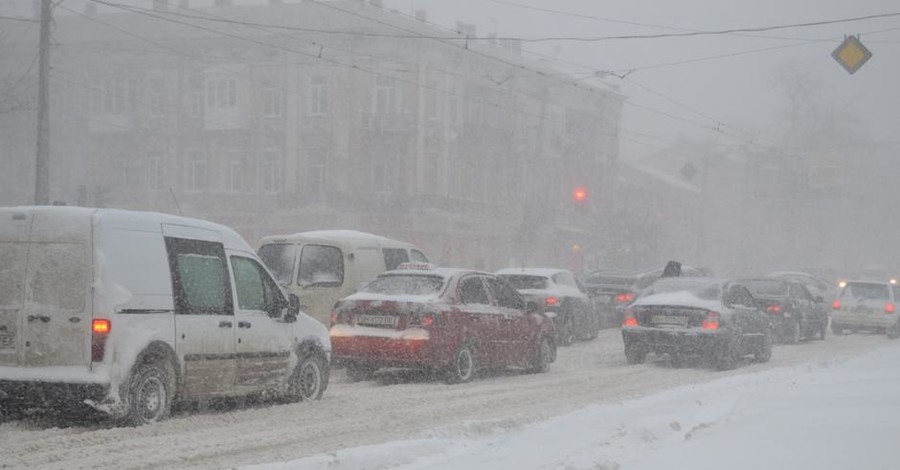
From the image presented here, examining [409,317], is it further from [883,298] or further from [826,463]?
[883,298]

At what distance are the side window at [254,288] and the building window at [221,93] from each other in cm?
4275

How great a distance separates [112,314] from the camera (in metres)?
8.81

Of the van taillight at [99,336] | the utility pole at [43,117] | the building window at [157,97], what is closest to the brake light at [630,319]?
the van taillight at [99,336]

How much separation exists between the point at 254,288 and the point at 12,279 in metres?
2.64

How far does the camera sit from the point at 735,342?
56.3ft

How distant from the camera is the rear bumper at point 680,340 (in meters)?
16.6

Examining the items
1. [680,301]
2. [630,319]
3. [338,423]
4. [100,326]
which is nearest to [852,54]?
[680,301]

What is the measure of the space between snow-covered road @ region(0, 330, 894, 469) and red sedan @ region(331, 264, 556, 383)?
1.11 feet

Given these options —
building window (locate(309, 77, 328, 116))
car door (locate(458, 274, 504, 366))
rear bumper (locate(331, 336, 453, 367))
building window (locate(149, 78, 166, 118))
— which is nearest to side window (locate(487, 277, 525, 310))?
car door (locate(458, 274, 504, 366))

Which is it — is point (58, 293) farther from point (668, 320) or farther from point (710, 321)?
point (710, 321)

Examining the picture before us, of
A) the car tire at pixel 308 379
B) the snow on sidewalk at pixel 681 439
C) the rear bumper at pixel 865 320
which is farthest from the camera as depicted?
the rear bumper at pixel 865 320

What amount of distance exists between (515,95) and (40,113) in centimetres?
3866

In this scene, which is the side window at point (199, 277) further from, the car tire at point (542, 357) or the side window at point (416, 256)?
the side window at point (416, 256)

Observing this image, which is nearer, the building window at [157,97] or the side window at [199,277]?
the side window at [199,277]
